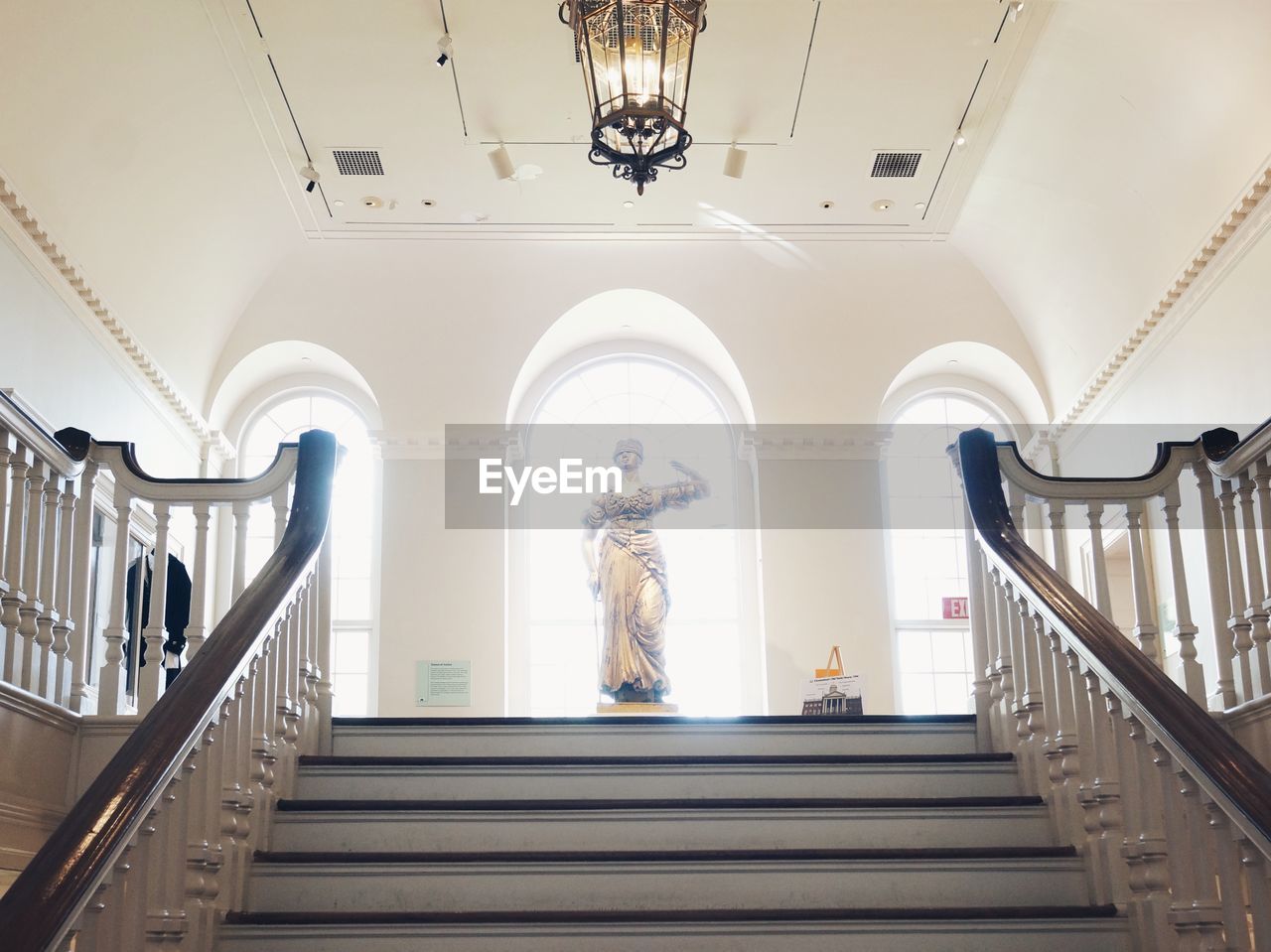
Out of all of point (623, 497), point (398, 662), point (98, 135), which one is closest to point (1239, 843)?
point (623, 497)

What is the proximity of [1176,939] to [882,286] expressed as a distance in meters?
8.53

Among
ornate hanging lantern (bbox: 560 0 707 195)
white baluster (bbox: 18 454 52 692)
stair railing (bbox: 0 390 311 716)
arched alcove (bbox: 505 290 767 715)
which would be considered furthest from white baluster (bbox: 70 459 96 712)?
arched alcove (bbox: 505 290 767 715)

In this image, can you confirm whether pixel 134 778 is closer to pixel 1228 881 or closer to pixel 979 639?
pixel 1228 881

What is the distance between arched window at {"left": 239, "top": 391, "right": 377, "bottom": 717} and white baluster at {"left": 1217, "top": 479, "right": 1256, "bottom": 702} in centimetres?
739

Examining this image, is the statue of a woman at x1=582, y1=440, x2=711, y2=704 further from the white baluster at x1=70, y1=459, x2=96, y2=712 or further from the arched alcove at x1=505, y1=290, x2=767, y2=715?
the white baluster at x1=70, y1=459, x2=96, y2=712

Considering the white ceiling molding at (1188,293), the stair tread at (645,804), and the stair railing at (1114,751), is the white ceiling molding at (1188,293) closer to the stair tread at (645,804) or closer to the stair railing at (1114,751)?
the stair railing at (1114,751)

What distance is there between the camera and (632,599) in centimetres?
854

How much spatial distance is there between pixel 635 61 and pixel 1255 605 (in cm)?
342

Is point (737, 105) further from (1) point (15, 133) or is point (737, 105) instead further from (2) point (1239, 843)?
(2) point (1239, 843)

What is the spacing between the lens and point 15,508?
171 inches

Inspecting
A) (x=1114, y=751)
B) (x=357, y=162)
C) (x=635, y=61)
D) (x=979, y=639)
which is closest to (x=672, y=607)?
(x=357, y=162)

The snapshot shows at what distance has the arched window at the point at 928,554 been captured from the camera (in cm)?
1119

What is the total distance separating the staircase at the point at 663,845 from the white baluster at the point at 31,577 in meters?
0.94

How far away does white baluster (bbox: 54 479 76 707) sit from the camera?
4.49 meters
